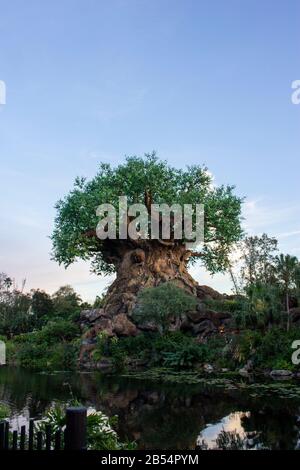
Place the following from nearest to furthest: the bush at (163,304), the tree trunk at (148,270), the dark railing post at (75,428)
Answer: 1. the dark railing post at (75,428)
2. the bush at (163,304)
3. the tree trunk at (148,270)

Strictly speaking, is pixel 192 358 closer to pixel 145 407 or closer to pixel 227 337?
pixel 227 337

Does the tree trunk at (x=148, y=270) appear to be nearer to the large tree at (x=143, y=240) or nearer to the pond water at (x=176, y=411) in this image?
the large tree at (x=143, y=240)

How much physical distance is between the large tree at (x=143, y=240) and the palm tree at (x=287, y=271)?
22.6 feet

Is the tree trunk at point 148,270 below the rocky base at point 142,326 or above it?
above

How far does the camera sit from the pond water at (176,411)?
8.93m

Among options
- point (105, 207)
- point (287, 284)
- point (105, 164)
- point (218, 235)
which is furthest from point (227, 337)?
point (105, 164)

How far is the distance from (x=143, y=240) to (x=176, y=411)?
63.8ft

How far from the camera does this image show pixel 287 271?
75.1 ft

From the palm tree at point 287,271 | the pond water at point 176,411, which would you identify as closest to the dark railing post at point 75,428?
the pond water at point 176,411

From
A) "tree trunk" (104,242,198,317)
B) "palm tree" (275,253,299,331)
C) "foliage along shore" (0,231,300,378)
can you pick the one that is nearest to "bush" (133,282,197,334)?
"foliage along shore" (0,231,300,378)

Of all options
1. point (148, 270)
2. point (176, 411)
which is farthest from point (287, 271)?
point (176, 411)

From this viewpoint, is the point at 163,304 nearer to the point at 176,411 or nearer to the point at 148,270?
the point at 148,270

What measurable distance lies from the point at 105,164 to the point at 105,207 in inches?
179
